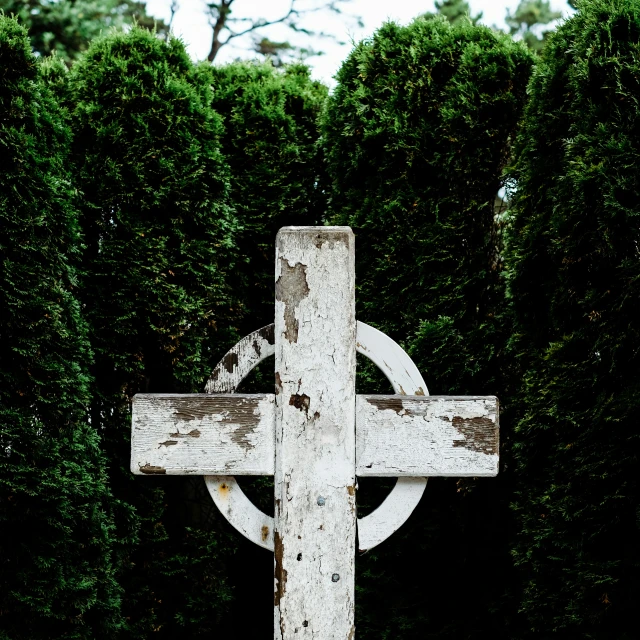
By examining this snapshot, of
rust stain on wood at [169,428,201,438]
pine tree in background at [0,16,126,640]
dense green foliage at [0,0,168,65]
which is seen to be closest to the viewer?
rust stain on wood at [169,428,201,438]

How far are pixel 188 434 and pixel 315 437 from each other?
319 millimetres

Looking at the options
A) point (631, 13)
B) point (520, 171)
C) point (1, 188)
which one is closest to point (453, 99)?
point (520, 171)

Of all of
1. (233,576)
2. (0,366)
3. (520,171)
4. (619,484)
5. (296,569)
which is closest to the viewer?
(296,569)

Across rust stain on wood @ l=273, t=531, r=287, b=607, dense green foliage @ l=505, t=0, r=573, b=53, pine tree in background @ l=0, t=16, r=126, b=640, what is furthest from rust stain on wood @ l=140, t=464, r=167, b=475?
dense green foliage @ l=505, t=0, r=573, b=53

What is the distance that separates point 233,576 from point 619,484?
7.25 ft

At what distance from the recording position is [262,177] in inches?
147

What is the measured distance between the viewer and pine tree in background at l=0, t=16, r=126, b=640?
8.84ft

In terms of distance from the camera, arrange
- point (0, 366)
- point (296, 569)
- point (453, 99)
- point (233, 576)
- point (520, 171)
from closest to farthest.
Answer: point (296, 569) < point (0, 366) < point (520, 171) < point (453, 99) < point (233, 576)

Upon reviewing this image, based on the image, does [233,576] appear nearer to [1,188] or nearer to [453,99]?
[1,188]

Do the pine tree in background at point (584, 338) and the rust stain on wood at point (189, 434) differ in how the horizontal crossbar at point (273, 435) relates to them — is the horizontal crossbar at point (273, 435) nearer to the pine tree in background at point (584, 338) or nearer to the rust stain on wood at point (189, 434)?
the rust stain on wood at point (189, 434)

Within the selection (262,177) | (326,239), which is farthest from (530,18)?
(326,239)

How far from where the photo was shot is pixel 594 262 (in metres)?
2.60

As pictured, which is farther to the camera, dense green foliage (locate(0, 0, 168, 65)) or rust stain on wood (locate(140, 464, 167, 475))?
dense green foliage (locate(0, 0, 168, 65))

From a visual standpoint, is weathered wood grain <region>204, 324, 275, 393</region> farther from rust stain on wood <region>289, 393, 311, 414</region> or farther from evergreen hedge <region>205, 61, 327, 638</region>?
evergreen hedge <region>205, 61, 327, 638</region>
